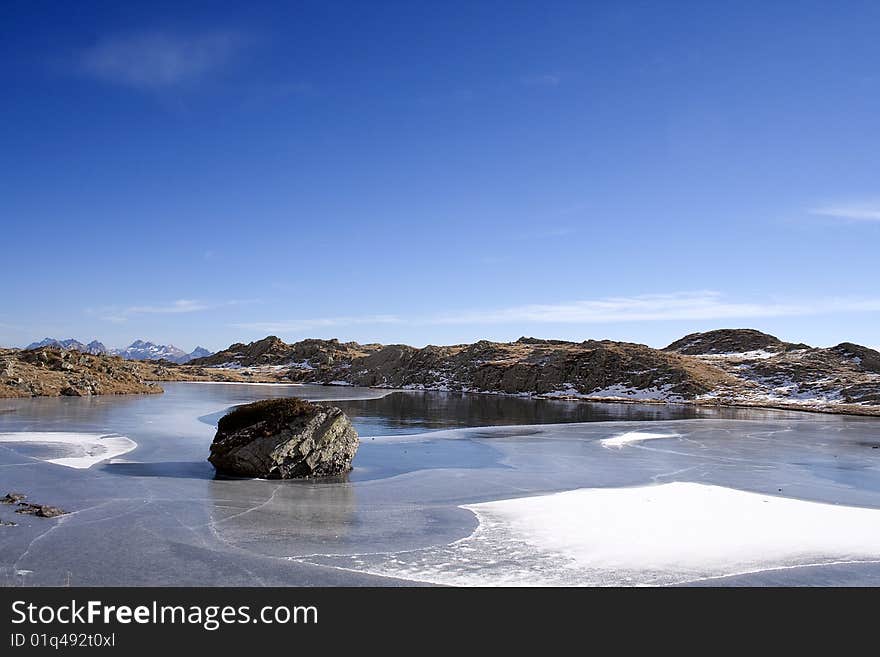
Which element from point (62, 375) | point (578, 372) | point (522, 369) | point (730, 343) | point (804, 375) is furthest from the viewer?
point (730, 343)

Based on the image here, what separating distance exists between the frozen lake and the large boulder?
0.73 meters

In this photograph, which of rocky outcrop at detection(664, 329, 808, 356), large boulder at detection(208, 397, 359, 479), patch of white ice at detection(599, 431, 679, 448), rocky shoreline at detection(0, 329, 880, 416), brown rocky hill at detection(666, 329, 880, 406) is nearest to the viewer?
large boulder at detection(208, 397, 359, 479)

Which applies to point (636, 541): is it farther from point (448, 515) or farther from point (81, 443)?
point (81, 443)

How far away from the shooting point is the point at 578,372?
8844cm

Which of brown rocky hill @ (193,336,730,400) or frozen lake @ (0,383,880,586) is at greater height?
brown rocky hill @ (193,336,730,400)

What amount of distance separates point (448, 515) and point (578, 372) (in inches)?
3019

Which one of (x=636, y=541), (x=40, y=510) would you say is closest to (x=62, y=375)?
(x=40, y=510)

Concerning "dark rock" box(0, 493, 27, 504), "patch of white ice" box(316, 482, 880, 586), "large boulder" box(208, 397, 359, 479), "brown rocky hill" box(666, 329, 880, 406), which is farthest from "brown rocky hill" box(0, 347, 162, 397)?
"brown rocky hill" box(666, 329, 880, 406)

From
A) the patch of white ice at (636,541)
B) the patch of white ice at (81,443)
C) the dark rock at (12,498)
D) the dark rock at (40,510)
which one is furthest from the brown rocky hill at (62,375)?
the patch of white ice at (636,541)

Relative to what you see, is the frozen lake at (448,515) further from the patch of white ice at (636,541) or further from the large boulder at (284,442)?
the large boulder at (284,442)

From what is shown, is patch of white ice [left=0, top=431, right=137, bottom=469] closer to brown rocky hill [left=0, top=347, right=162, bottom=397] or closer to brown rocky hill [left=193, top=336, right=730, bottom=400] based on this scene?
brown rocky hill [left=0, top=347, right=162, bottom=397]

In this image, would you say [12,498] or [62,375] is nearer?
[12,498]

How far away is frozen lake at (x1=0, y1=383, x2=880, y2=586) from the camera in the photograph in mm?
10242

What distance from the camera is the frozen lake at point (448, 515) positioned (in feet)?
33.6
